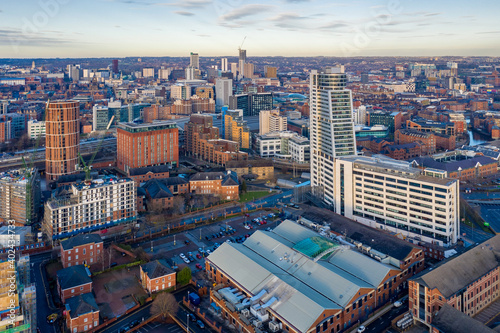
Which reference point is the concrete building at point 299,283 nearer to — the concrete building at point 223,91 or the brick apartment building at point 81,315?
the brick apartment building at point 81,315

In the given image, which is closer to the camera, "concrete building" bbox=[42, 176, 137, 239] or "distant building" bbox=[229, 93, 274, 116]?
"concrete building" bbox=[42, 176, 137, 239]

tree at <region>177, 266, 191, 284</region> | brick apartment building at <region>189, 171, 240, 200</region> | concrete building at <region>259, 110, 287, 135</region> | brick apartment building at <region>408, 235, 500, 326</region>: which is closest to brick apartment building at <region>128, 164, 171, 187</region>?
brick apartment building at <region>189, 171, 240, 200</region>

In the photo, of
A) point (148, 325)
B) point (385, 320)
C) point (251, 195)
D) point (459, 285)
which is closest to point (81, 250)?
point (148, 325)

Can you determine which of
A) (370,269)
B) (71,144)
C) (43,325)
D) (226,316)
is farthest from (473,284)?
(71,144)

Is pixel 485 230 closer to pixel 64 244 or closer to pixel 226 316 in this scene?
pixel 226 316

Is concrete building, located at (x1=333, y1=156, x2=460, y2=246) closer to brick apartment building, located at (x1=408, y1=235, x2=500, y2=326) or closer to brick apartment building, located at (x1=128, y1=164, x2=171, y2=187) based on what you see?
brick apartment building, located at (x1=408, y1=235, x2=500, y2=326)

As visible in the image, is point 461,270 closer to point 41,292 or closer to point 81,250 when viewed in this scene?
point 81,250
